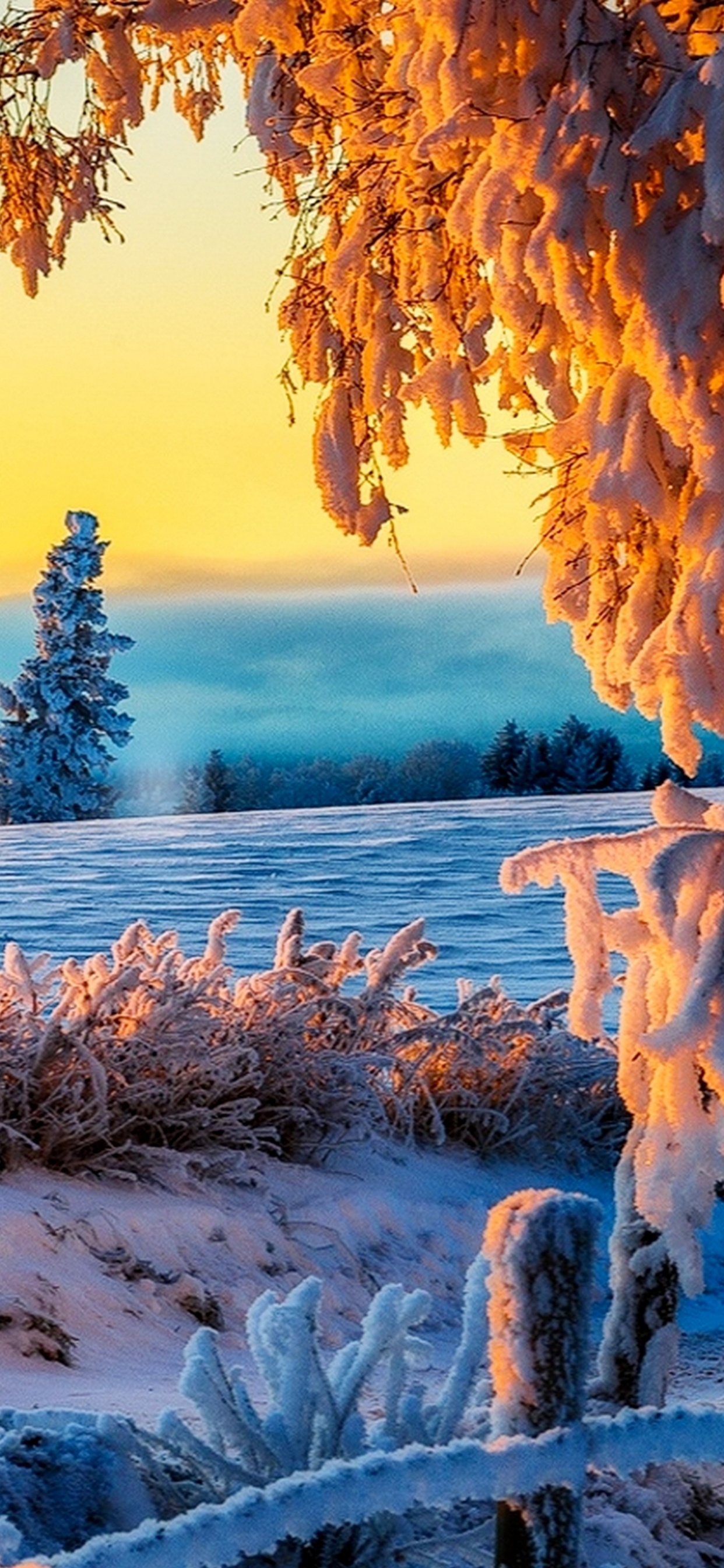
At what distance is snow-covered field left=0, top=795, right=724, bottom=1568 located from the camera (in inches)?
121

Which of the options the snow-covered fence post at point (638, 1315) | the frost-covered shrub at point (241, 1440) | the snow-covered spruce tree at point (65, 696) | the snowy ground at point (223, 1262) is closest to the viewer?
the frost-covered shrub at point (241, 1440)

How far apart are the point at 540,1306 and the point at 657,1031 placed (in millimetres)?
811

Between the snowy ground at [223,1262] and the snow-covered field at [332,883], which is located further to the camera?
the snow-covered field at [332,883]

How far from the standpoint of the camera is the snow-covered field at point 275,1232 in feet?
10.1

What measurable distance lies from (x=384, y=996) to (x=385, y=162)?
3.33 metres

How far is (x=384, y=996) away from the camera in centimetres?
582

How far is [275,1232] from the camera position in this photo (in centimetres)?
478

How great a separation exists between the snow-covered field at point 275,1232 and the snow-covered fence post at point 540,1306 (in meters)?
0.39

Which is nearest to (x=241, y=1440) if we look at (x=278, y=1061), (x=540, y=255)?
(x=540, y=255)

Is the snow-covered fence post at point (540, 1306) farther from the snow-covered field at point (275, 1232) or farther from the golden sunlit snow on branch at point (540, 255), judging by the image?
the golden sunlit snow on branch at point (540, 255)

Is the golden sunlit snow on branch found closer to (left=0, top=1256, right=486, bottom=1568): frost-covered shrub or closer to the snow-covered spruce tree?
(left=0, top=1256, right=486, bottom=1568): frost-covered shrub

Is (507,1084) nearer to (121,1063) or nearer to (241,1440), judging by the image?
(121,1063)

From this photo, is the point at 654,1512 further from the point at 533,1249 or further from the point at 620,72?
the point at 620,72

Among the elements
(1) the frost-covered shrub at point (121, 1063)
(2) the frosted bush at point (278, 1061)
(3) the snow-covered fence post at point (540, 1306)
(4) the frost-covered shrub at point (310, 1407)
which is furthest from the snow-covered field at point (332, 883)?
(3) the snow-covered fence post at point (540, 1306)
